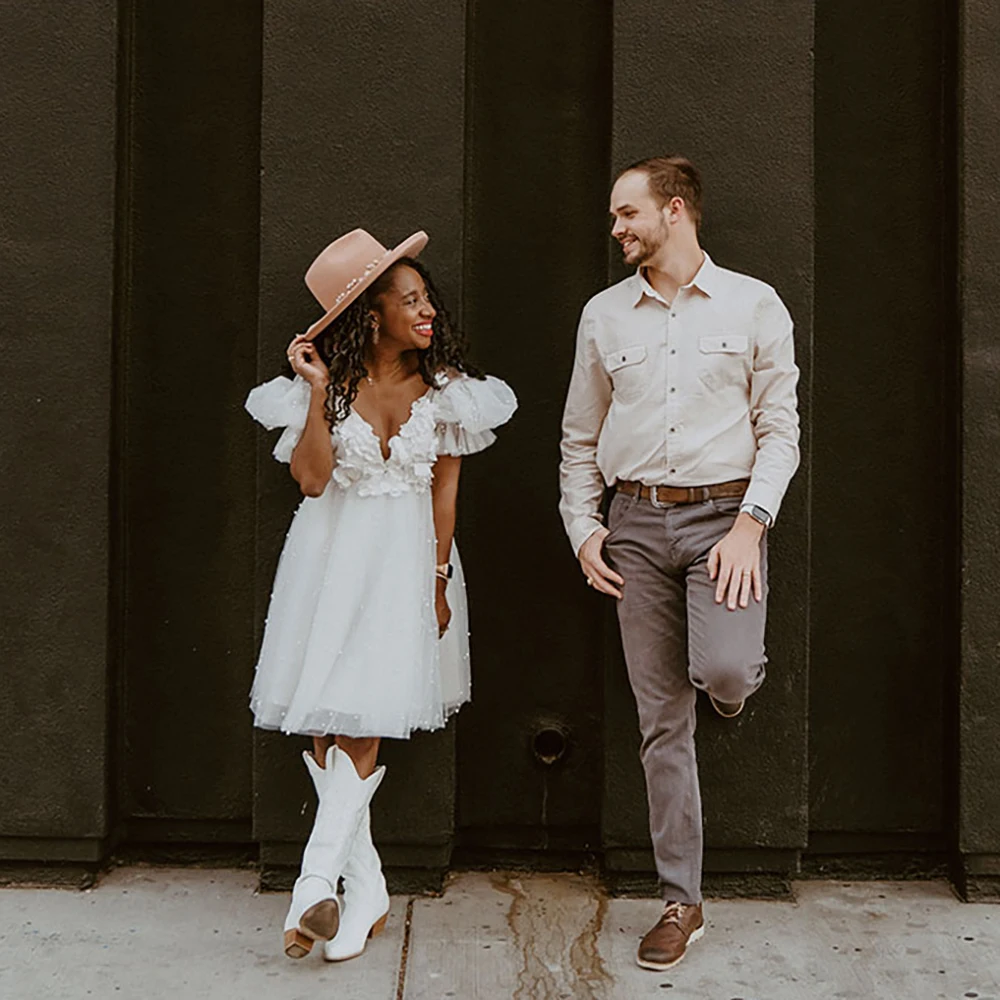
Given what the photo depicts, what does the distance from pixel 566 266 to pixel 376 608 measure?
1.55 metres

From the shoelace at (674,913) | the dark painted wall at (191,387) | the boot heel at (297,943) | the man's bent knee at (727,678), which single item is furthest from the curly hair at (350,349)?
the shoelace at (674,913)

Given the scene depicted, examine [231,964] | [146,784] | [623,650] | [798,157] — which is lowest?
[231,964]

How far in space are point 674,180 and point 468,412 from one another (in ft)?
3.20

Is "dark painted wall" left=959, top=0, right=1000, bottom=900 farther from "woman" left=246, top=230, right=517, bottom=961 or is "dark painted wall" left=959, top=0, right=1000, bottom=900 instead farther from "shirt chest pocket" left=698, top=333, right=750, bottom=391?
"woman" left=246, top=230, right=517, bottom=961

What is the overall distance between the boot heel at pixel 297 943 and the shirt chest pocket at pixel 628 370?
1891mm

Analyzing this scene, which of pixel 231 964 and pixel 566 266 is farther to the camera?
pixel 566 266

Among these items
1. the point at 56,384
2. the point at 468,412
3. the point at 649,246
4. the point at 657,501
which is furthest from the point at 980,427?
the point at 56,384

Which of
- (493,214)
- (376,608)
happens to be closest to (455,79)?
(493,214)

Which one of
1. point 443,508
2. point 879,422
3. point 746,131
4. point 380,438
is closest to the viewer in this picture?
point 380,438

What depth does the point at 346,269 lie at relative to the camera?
4504 mm

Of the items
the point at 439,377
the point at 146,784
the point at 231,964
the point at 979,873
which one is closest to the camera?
the point at 231,964

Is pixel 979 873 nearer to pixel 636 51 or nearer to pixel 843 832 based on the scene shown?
pixel 843 832

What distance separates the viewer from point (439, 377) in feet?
15.5

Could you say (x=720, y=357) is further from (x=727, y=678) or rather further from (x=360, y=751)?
(x=360, y=751)
